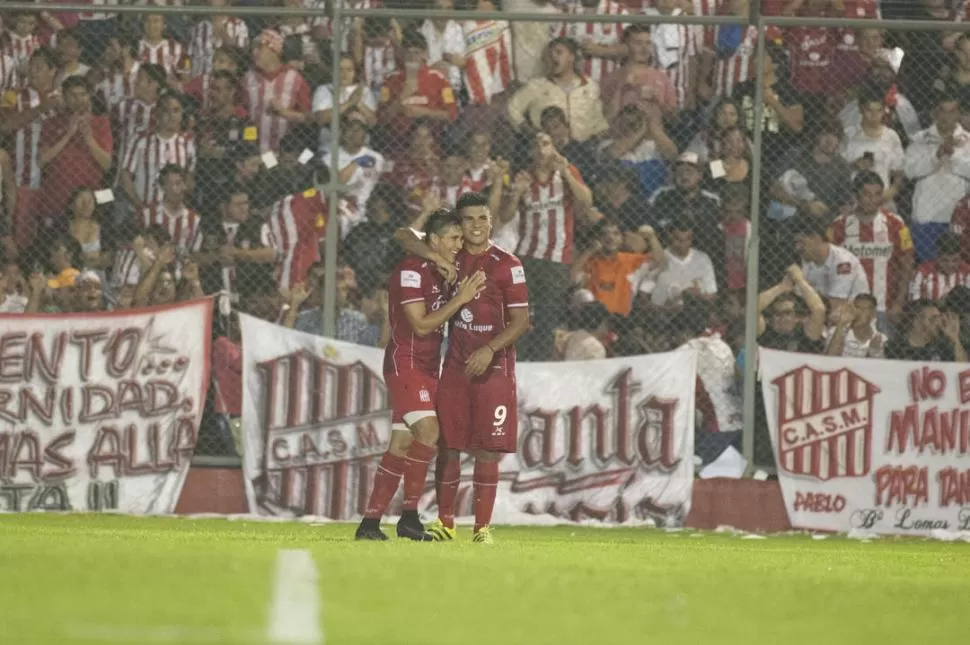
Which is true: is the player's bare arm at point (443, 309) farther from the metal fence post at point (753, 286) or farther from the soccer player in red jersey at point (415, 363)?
the metal fence post at point (753, 286)

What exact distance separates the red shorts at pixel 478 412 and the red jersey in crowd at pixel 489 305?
0.31ft

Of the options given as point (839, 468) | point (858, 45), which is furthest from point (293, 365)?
point (858, 45)

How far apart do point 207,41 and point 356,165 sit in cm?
218

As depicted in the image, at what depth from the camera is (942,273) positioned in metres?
15.4

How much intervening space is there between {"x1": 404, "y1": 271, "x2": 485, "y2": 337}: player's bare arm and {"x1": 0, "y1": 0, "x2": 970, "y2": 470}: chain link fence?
3680 mm

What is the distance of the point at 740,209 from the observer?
15.1 meters

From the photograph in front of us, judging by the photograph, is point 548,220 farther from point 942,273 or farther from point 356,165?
point 942,273

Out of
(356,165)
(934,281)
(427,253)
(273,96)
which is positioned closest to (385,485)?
(427,253)

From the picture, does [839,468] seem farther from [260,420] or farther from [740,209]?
[260,420]

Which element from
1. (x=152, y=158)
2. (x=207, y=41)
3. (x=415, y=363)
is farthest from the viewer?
(x=207, y=41)

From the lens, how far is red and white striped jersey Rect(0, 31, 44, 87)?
16266 mm

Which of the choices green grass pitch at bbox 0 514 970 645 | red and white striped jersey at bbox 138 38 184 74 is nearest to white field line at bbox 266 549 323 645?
green grass pitch at bbox 0 514 970 645

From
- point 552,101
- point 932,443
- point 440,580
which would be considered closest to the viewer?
point 440,580

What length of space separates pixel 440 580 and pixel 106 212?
9026 mm
